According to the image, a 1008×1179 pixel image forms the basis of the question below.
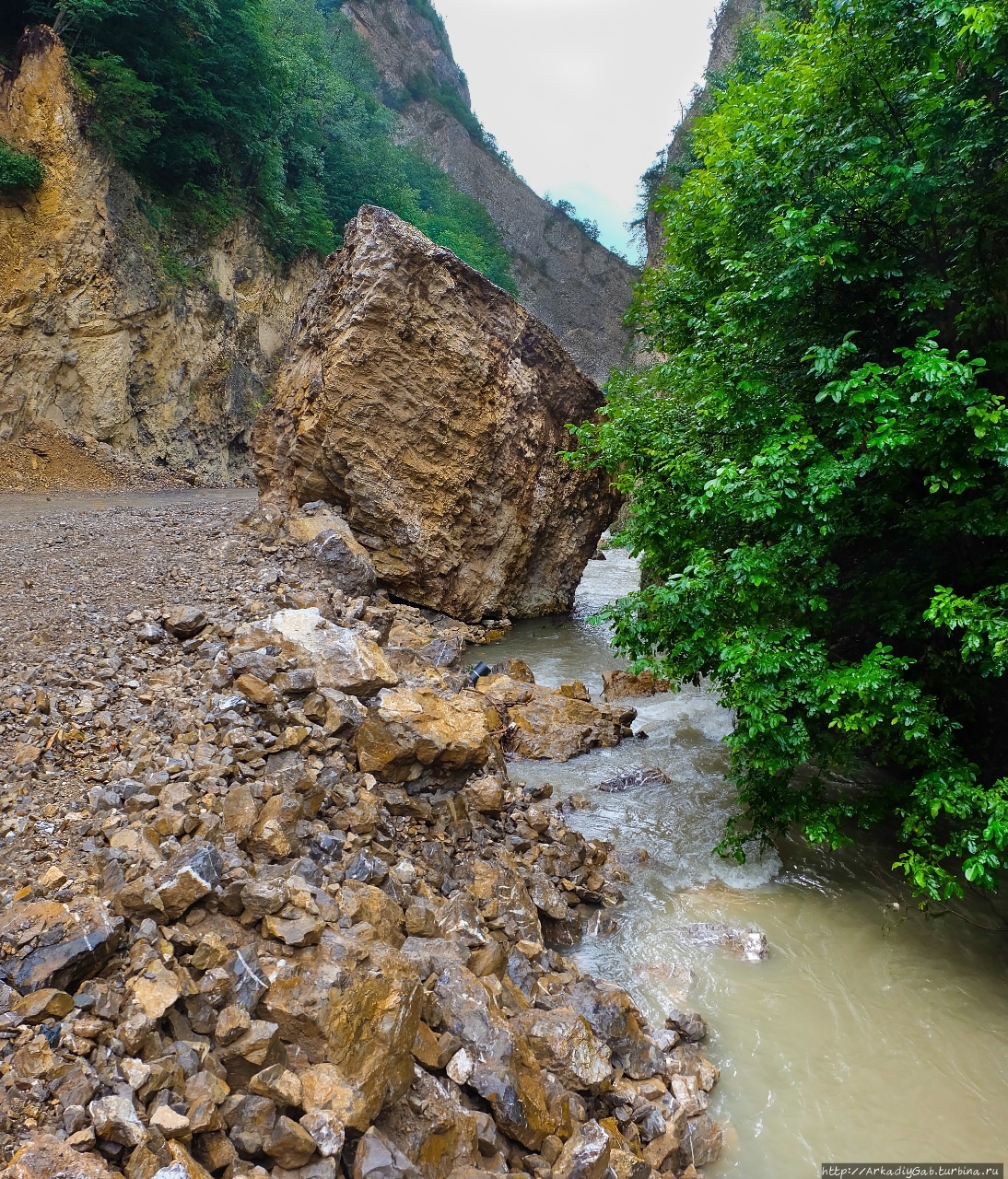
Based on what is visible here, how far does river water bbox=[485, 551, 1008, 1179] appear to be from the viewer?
4012 millimetres

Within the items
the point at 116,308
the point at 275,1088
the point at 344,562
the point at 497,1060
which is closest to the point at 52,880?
the point at 275,1088

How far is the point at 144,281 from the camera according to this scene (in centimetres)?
1784

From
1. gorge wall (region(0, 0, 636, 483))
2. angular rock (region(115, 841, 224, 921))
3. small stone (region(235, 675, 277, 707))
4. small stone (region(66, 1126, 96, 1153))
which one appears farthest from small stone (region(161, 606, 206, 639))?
gorge wall (region(0, 0, 636, 483))

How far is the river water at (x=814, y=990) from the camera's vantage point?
401 centimetres

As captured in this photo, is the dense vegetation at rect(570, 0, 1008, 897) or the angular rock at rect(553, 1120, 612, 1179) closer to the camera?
the angular rock at rect(553, 1120, 612, 1179)

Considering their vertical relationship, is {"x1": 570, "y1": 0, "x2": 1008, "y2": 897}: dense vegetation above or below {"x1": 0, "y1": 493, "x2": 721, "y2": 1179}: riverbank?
above

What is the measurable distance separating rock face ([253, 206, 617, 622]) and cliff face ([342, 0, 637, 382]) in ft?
146

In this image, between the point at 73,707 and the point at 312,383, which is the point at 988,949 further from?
the point at 312,383

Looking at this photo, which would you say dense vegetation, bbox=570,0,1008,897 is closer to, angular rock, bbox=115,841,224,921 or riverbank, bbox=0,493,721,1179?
riverbank, bbox=0,493,721,1179

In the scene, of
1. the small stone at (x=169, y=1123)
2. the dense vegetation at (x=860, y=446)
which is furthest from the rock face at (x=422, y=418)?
the small stone at (x=169, y=1123)

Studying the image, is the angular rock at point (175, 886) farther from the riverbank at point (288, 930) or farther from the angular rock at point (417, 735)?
the angular rock at point (417, 735)

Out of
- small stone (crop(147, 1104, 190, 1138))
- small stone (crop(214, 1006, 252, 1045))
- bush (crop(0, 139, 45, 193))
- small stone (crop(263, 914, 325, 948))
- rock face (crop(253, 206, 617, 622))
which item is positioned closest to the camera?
small stone (crop(147, 1104, 190, 1138))

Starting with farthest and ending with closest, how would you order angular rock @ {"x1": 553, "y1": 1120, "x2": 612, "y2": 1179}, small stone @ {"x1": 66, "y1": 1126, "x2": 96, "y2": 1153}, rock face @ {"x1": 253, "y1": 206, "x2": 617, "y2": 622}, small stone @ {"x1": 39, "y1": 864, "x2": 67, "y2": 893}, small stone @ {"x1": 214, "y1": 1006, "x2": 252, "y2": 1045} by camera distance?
rock face @ {"x1": 253, "y1": 206, "x2": 617, "y2": 622}, small stone @ {"x1": 39, "y1": 864, "x2": 67, "y2": 893}, angular rock @ {"x1": 553, "y1": 1120, "x2": 612, "y2": 1179}, small stone @ {"x1": 214, "y1": 1006, "x2": 252, "y2": 1045}, small stone @ {"x1": 66, "y1": 1126, "x2": 96, "y2": 1153}

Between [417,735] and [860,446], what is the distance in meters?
4.00
